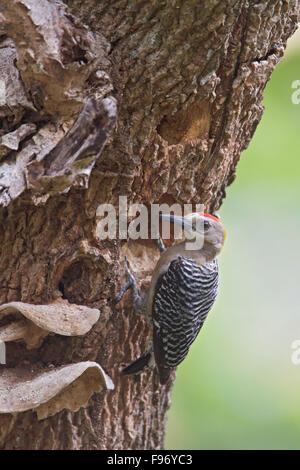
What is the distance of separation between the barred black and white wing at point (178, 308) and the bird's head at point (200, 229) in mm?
148

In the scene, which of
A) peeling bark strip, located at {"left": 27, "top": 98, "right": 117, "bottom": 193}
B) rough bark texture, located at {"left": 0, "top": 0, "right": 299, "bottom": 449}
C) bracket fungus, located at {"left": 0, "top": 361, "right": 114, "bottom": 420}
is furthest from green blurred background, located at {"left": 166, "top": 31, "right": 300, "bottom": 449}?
peeling bark strip, located at {"left": 27, "top": 98, "right": 117, "bottom": 193}

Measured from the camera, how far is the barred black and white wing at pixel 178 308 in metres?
3.27

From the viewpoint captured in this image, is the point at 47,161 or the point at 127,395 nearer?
the point at 47,161

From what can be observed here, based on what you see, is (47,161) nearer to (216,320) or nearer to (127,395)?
(127,395)

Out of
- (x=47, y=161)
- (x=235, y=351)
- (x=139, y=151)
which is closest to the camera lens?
(x=47, y=161)

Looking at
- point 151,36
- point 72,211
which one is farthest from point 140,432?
point 151,36

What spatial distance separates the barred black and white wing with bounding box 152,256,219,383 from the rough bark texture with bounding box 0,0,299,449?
155 millimetres

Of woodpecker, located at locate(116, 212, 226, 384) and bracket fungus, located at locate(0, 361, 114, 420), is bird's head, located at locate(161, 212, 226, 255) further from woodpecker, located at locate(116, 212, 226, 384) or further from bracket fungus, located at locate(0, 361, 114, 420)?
bracket fungus, located at locate(0, 361, 114, 420)

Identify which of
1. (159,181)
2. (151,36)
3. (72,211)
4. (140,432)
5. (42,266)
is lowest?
(140,432)

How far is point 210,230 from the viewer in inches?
135

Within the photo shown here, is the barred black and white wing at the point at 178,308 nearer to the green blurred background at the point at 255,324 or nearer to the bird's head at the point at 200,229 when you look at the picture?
the bird's head at the point at 200,229

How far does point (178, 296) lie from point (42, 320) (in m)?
1.12

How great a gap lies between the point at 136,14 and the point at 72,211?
0.98 meters

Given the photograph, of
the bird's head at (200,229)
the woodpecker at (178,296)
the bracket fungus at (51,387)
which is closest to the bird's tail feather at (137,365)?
the woodpecker at (178,296)
